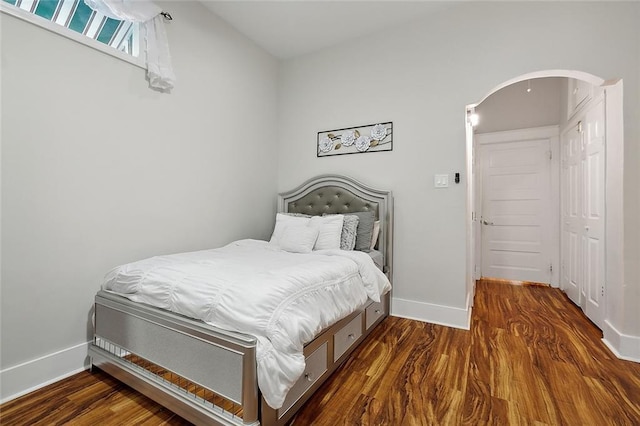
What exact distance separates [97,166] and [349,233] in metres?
1.96

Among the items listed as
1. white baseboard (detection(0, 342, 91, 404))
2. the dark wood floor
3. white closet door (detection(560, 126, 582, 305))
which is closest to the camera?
the dark wood floor

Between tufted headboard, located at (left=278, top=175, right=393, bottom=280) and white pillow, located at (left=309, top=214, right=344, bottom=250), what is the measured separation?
0.46 metres

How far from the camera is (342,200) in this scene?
3.08 metres

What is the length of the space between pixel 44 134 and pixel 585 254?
14.7 ft

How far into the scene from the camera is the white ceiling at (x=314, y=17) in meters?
2.66

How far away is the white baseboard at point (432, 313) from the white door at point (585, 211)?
1.06m

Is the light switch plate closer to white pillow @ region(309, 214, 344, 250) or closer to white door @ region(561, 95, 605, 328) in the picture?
white pillow @ region(309, 214, 344, 250)

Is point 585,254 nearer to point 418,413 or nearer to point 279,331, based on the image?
point 418,413

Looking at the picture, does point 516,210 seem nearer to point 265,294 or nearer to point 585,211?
point 585,211

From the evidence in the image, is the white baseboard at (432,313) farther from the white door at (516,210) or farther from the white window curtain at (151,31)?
the white window curtain at (151,31)

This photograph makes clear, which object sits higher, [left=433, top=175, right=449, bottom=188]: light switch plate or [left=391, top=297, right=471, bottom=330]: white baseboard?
[left=433, top=175, right=449, bottom=188]: light switch plate

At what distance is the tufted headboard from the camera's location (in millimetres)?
2861

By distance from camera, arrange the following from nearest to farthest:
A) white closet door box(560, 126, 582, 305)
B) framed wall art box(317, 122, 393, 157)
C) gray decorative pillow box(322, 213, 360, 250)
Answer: gray decorative pillow box(322, 213, 360, 250), framed wall art box(317, 122, 393, 157), white closet door box(560, 126, 582, 305)

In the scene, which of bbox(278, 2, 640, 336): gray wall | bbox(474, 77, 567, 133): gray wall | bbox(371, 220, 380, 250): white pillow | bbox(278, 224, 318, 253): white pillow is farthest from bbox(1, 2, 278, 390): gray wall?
bbox(474, 77, 567, 133): gray wall
